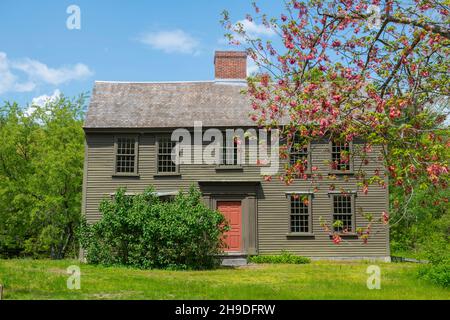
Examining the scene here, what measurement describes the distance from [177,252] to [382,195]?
34.0 ft

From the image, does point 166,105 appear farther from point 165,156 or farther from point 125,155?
point 125,155

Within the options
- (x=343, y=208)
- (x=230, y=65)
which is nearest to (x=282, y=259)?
(x=343, y=208)

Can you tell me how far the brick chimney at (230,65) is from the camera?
85.3ft

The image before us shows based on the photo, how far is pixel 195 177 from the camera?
77.5ft

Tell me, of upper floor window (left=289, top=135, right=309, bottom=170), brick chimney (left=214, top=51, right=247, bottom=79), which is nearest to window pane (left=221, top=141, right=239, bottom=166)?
upper floor window (left=289, top=135, right=309, bottom=170)

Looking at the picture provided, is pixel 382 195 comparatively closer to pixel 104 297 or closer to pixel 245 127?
pixel 245 127

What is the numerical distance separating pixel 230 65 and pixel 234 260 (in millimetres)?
9910

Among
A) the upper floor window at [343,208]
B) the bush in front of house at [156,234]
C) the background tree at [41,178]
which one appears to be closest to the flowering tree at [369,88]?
the bush in front of house at [156,234]

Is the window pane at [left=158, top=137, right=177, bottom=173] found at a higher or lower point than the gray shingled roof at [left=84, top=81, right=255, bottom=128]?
lower

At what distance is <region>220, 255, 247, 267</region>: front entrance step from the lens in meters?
21.7

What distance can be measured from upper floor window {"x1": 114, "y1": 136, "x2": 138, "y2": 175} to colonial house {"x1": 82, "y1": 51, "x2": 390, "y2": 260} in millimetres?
46

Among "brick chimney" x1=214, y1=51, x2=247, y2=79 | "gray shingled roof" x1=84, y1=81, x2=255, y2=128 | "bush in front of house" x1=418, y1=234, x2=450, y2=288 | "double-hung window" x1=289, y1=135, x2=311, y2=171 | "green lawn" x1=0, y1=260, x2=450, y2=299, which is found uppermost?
"brick chimney" x1=214, y1=51, x2=247, y2=79

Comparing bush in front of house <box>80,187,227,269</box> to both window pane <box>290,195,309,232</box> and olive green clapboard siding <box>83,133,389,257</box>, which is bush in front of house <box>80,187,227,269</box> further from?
window pane <box>290,195,309,232</box>
